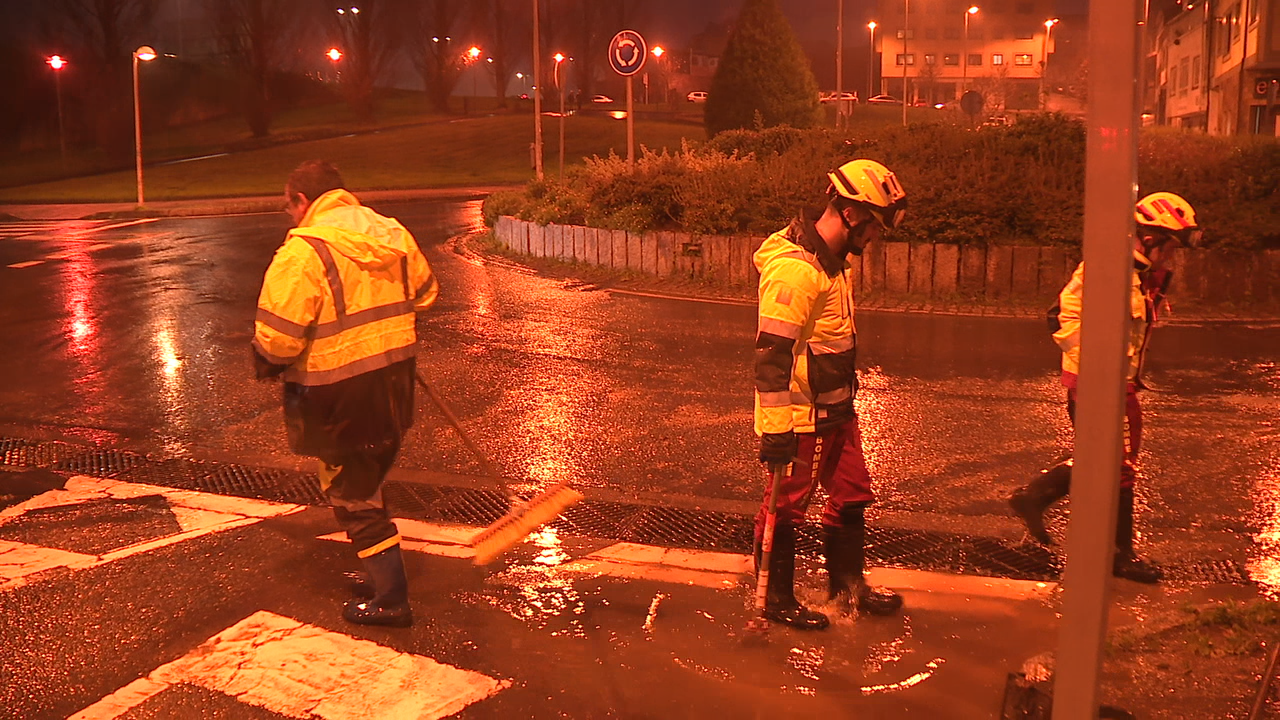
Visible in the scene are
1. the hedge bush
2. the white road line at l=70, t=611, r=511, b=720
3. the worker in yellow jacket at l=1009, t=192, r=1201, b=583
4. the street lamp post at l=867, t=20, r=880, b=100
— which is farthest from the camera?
the street lamp post at l=867, t=20, r=880, b=100

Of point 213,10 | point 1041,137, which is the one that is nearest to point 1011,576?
point 1041,137

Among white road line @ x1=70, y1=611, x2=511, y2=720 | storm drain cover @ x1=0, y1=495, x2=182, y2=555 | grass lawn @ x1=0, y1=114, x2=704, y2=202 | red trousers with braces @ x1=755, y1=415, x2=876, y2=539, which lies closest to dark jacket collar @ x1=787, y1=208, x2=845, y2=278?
red trousers with braces @ x1=755, y1=415, x2=876, y2=539

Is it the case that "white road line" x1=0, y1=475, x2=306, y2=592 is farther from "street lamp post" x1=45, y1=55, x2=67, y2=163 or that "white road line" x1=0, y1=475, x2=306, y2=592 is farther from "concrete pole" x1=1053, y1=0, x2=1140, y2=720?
"street lamp post" x1=45, y1=55, x2=67, y2=163

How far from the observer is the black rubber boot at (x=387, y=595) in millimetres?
4988

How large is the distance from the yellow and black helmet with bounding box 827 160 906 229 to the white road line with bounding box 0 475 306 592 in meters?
3.54

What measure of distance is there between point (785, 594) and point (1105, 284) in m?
2.53

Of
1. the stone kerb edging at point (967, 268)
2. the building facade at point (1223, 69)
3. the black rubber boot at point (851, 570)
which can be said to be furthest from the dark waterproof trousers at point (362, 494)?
the building facade at point (1223, 69)

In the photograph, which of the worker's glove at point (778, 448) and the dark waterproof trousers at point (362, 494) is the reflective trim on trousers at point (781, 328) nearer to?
the worker's glove at point (778, 448)

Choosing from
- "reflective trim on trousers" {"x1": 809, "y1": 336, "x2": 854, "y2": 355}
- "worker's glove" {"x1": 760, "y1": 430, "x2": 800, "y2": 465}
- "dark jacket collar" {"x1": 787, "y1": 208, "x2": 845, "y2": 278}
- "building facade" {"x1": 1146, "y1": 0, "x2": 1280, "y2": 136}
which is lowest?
"worker's glove" {"x1": 760, "y1": 430, "x2": 800, "y2": 465}

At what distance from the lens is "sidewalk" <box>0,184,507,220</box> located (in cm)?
3033

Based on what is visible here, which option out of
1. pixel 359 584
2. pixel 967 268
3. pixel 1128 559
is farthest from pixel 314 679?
pixel 967 268

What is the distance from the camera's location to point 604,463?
754 cm

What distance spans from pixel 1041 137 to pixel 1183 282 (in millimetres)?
2968

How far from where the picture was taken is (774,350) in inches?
181
